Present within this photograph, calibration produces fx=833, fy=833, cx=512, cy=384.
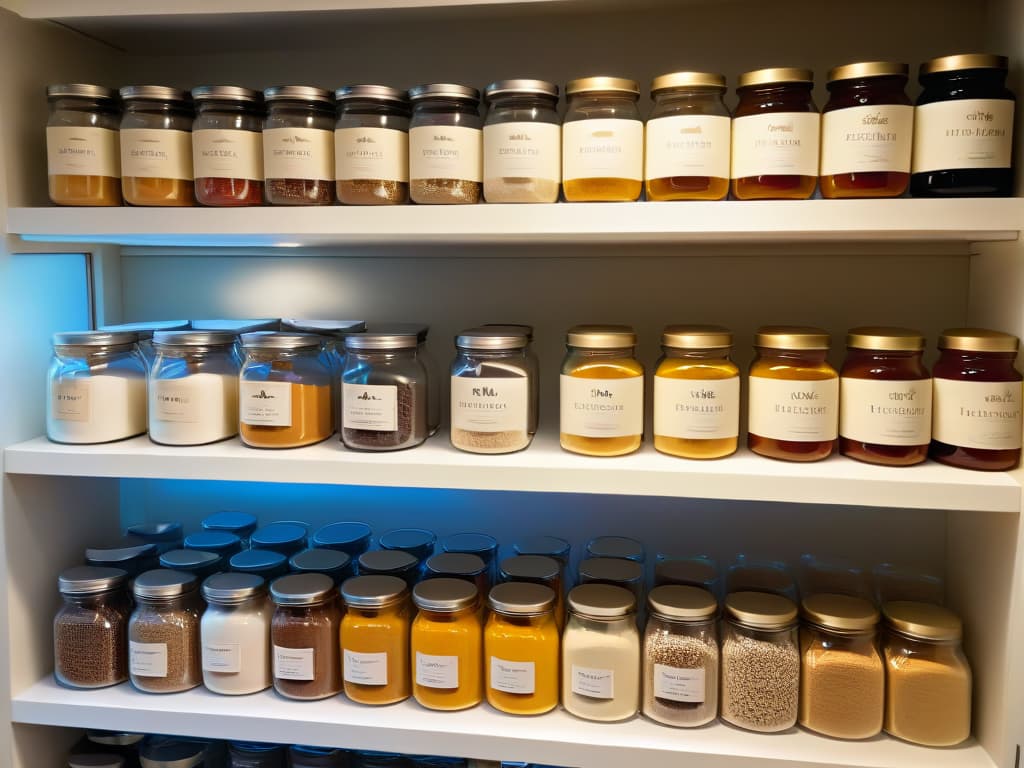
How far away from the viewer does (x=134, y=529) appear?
1360 mm

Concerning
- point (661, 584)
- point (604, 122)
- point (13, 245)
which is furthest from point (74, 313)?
point (661, 584)

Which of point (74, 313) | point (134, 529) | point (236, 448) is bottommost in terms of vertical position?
point (134, 529)

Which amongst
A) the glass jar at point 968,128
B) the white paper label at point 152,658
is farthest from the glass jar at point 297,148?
the glass jar at point 968,128

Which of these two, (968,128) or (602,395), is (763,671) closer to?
(602,395)

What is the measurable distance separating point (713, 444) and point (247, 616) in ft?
2.21

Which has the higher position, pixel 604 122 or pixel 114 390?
pixel 604 122

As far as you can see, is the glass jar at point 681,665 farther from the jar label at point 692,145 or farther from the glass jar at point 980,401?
the jar label at point 692,145

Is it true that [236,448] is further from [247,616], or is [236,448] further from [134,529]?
[134,529]

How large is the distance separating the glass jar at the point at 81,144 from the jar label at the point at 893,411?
1024mm

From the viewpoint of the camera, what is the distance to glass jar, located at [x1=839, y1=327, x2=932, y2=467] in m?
1.01

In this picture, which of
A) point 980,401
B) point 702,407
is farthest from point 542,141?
point 980,401

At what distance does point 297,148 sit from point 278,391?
0.32 metres

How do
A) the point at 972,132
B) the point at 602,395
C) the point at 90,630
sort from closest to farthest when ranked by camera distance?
the point at 972,132
the point at 602,395
the point at 90,630

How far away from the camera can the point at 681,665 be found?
1.06 meters
